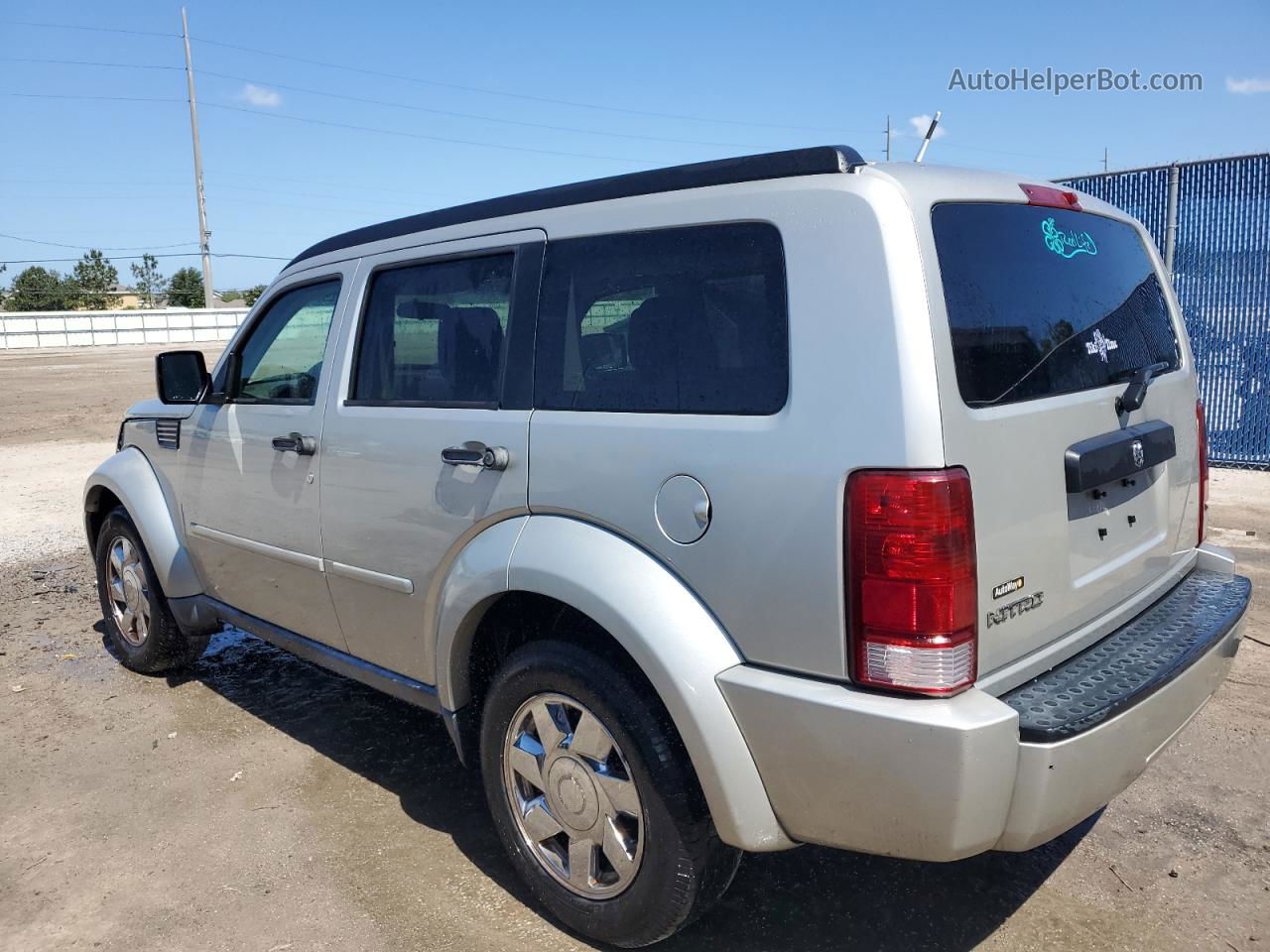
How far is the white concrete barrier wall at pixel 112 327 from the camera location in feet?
135

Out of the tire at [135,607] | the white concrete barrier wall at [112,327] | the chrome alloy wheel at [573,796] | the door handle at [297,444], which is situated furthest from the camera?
the white concrete barrier wall at [112,327]

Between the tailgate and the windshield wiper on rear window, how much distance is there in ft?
0.04

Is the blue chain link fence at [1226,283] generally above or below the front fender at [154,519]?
above

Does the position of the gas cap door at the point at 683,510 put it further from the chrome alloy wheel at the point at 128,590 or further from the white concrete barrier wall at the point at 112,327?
the white concrete barrier wall at the point at 112,327

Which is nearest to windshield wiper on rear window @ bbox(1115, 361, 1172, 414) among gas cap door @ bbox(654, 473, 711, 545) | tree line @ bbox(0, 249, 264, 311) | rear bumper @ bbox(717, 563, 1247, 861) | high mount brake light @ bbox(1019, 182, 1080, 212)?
high mount brake light @ bbox(1019, 182, 1080, 212)

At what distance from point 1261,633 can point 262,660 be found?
512 cm

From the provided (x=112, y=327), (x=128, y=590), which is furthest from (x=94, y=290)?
A: (x=128, y=590)

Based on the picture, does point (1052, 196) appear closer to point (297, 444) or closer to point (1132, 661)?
point (1132, 661)

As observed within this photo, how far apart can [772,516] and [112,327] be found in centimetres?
4869

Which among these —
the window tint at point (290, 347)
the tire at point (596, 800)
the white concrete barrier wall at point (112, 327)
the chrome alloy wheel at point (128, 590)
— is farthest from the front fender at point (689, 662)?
the white concrete barrier wall at point (112, 327)

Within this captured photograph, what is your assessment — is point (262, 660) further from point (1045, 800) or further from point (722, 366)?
point (1045, 800)

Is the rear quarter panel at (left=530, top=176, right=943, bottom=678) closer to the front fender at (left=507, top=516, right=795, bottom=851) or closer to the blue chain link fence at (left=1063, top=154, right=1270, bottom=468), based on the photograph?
the front fender at (left=507, top=516, right=795, bottom=851)

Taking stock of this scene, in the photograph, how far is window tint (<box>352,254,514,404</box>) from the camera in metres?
3.07

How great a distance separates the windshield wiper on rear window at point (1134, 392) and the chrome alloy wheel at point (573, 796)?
1.63 m
